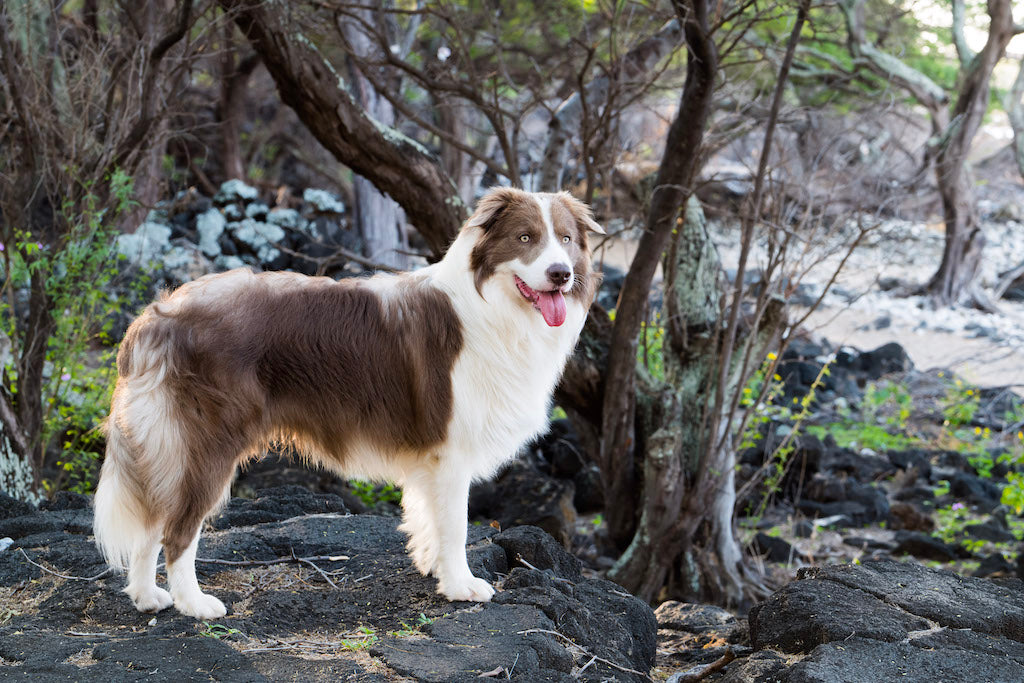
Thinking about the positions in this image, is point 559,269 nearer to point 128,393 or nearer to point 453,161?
point 128,393

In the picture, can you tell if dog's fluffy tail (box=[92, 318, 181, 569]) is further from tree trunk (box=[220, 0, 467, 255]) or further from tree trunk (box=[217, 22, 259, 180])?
tree trunk (box=[217, 22, 259, 180])

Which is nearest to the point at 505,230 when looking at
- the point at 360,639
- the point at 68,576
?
the point at 360,639

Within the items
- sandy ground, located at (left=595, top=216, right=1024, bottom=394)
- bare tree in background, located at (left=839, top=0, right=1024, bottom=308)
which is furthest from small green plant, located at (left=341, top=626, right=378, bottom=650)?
bare tree in background, located at (left=839, top=0, right=1024, bottom=308)

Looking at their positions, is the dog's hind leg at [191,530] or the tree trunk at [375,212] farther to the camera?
the tree trunk at [375,212]

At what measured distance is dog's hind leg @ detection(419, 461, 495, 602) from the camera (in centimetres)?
449

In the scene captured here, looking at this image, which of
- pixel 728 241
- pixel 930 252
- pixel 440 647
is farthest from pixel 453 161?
pixel 440 647

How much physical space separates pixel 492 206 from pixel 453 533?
1552 millimetres

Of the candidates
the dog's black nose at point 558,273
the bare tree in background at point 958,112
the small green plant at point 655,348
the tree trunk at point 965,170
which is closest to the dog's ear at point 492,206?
the dog's black nose at point 558,273

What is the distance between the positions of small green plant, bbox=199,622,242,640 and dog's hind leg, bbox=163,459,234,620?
85mm

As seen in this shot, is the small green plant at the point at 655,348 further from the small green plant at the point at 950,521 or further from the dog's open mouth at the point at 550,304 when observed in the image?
the dog's open mouth at the point at 550,304

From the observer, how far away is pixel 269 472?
8070mm

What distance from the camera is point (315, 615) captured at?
4480mm

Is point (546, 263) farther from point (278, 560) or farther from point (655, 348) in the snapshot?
point (655, 348)

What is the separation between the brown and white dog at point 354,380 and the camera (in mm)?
4051
